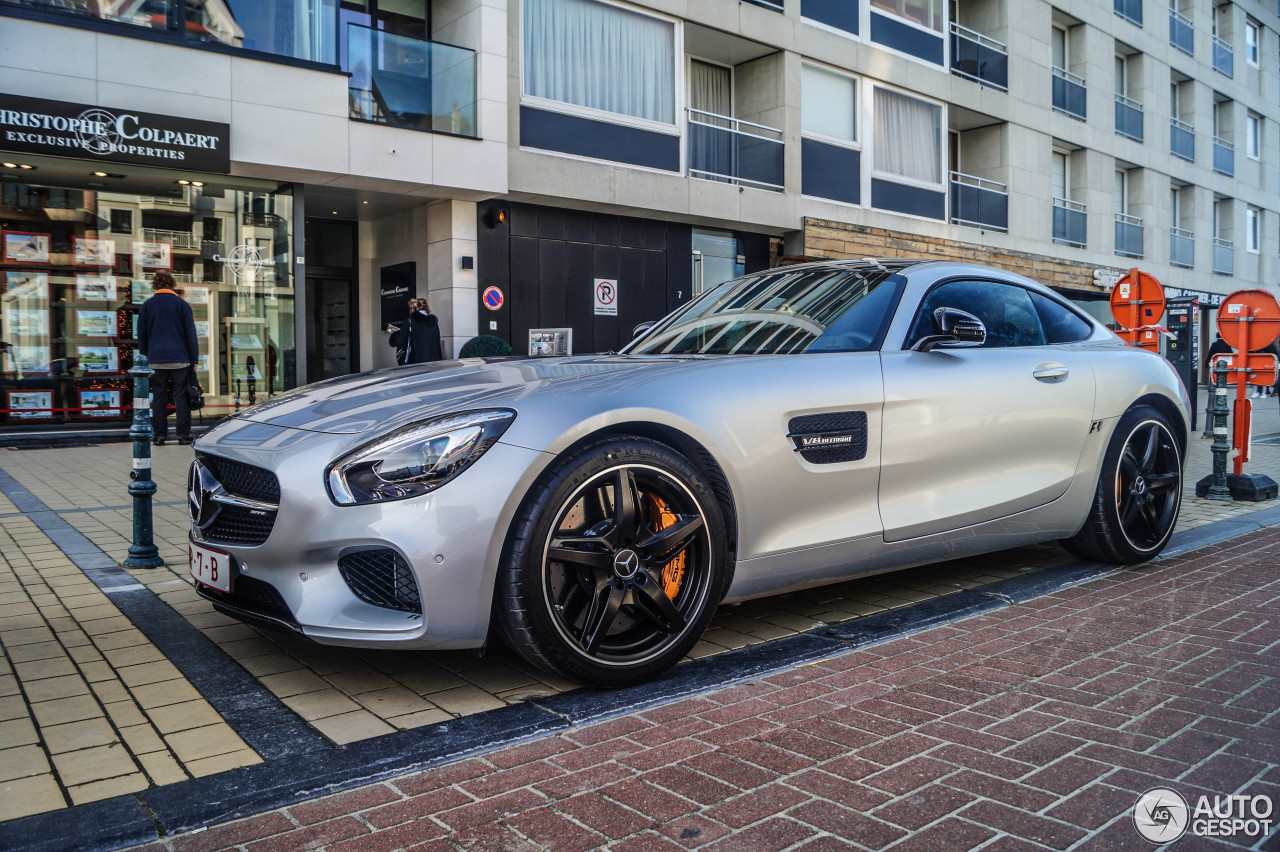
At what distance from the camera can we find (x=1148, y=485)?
5.20 metres

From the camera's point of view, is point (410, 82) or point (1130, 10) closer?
point (410, 82)

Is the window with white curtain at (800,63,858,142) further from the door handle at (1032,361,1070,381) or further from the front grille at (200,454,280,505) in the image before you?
the front grille at (200,454,280,505)

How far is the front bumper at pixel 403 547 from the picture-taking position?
290cm

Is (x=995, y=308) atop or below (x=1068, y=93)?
below

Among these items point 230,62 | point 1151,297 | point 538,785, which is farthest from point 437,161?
point 538,785

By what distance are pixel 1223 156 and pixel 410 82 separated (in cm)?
2871

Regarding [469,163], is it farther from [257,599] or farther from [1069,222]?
[1069,222]

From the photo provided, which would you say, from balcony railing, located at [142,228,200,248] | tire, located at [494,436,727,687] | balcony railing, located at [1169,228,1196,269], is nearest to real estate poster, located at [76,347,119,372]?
balcony railing, located at [142,228,200,248]

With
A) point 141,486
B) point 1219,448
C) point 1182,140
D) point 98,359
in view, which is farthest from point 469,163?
point 1182,140

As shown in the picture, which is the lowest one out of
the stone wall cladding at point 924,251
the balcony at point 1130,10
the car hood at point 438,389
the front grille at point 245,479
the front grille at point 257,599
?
the front grille at point 257,599

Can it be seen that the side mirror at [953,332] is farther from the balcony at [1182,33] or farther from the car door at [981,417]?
the balcony at [1182,33]

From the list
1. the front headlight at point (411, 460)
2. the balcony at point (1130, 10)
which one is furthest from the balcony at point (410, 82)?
the balcony at point (1130, 10)

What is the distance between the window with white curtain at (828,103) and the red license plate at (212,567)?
16183mm

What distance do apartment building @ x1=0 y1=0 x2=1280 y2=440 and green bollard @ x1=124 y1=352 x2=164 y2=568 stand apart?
7.29m
